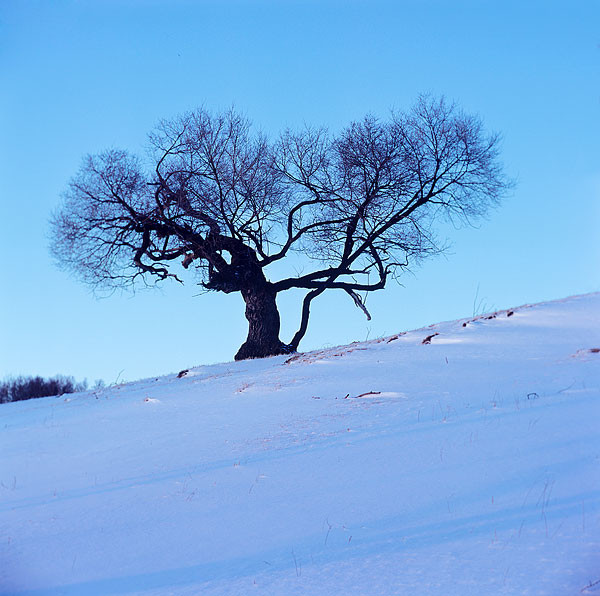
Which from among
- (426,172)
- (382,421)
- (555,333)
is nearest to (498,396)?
(382,421)

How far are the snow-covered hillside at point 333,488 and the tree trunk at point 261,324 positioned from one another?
324 inches

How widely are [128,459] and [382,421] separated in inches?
99.1

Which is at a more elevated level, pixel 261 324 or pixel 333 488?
pixel 261 324

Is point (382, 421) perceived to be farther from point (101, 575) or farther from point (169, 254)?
point (169, 254)

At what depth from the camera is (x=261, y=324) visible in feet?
56.3

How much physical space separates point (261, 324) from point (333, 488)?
1258 cm

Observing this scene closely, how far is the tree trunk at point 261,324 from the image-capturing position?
56.0ft

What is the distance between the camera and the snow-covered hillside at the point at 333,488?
3455 mm

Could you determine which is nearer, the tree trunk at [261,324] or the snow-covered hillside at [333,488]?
the snow-covered hillside at [333,488]

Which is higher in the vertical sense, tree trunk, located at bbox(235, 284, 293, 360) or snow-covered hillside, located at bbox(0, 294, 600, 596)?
tree trunk, located at bbox(235, 284, 293, 360)

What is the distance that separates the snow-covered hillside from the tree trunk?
8.22 metres

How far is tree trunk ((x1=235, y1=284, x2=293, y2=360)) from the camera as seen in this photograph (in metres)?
17.1

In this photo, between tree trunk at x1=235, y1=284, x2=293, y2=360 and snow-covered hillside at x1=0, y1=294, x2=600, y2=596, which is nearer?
snow-covered hillside at x1=0, y1=294, x2=600, y2=596

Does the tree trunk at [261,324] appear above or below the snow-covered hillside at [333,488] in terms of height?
above
